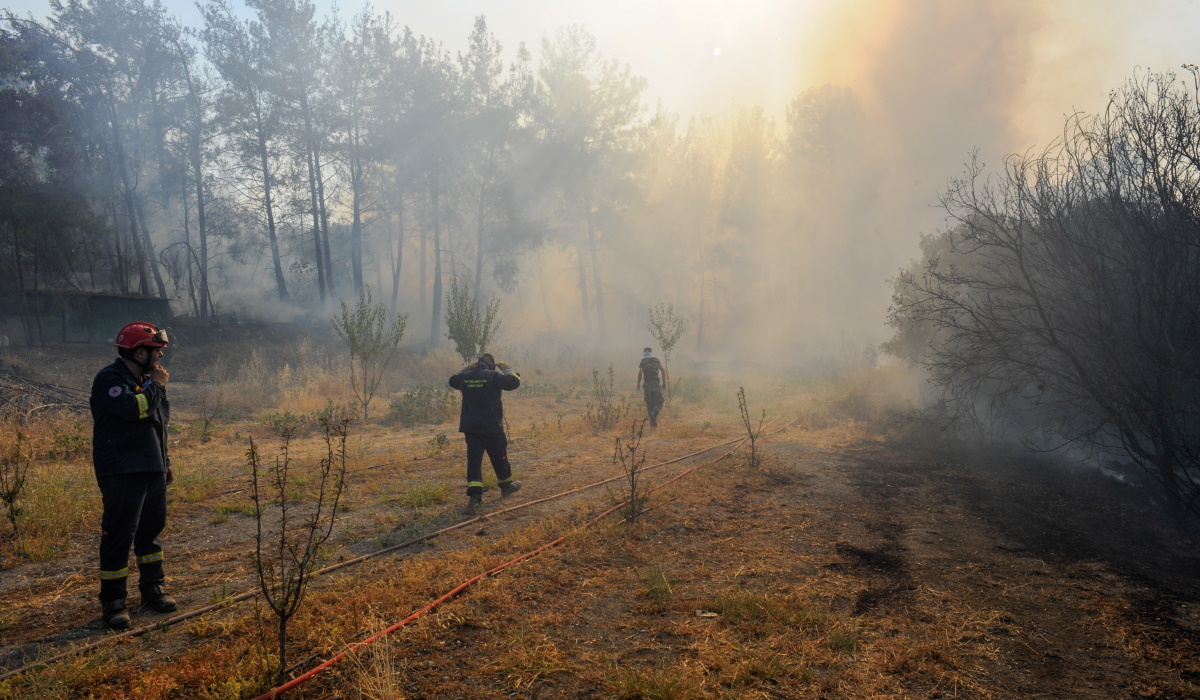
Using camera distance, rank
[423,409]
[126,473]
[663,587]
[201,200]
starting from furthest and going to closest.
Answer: [201,200]
[423,409]
[663,587]
[126,473]

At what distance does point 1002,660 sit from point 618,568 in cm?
284

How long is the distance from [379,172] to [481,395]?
23.6 metres

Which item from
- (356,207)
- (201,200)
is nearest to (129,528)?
(356,207)

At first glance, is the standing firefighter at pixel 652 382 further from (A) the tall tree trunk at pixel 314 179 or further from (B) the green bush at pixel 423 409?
(A) the tall tree trunk at pixel 314 179

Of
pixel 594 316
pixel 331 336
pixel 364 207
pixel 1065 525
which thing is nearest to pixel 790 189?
pixel 594 316

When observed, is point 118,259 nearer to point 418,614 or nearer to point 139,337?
point 139,337

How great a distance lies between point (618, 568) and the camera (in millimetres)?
5566

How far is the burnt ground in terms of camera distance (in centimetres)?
359

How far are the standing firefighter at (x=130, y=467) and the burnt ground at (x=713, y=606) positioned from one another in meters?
0.28

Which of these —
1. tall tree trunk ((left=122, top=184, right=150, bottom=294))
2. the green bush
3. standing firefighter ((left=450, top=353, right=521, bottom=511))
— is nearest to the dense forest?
tall tree trunk ((left=122, top=184, right=150, bottom=294))

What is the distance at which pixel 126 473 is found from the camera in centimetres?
433

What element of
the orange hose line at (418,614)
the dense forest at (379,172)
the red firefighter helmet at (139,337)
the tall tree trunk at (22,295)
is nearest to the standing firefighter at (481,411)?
the orange hose line at (418,614)

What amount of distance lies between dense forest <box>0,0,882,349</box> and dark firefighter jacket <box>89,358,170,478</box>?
15.8 metres

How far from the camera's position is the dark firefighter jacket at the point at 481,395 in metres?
7.81
